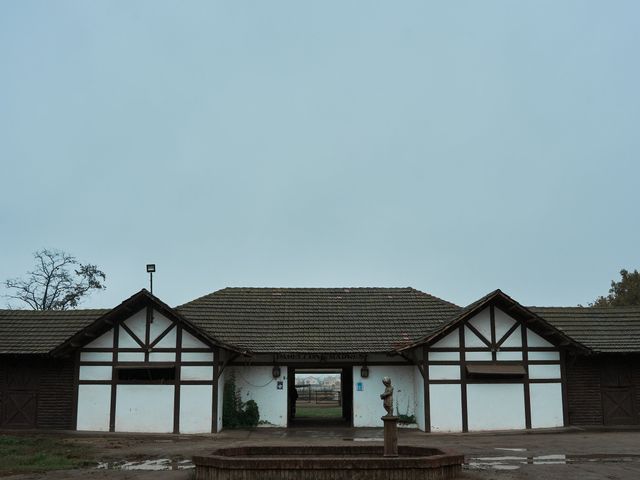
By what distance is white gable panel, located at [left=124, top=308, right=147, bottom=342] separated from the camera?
823 inches

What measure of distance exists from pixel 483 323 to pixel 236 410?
8513 millimetres

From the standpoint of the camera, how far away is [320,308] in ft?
82.9

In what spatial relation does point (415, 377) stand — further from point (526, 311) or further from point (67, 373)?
point (67, 373)

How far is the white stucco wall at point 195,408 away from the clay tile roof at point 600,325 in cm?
1194

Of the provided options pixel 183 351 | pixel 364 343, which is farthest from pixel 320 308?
pixel 183 351

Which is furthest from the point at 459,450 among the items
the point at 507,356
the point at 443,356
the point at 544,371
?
the point at 544,371

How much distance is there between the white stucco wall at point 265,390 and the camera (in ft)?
72.7

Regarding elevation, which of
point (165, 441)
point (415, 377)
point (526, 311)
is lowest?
point (165, 441)

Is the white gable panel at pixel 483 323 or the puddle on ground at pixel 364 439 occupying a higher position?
the white gable panel at pixel 483 323

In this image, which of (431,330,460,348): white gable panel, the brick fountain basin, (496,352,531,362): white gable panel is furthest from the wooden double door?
(496,352,531,362): white gable panel

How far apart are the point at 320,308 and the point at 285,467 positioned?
46.3 ft

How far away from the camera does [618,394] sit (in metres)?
22.0

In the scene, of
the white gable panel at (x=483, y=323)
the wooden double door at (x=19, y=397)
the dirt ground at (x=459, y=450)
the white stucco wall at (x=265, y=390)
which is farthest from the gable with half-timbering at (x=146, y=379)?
the white gable panel at (x=483, y=323)

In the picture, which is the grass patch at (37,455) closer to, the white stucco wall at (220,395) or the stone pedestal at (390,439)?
the white stucco wall at (220,395)
